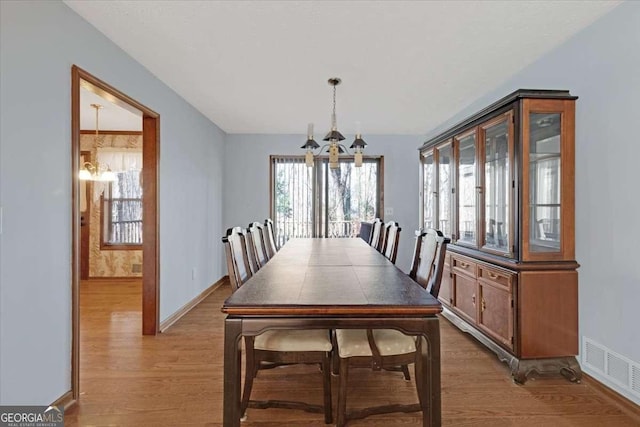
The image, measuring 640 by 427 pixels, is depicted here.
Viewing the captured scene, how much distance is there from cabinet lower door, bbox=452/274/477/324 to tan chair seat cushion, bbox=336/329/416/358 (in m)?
1.40

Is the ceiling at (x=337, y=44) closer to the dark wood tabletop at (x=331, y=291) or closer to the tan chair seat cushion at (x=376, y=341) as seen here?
the dark wood tabletop at (x=331, y=291)

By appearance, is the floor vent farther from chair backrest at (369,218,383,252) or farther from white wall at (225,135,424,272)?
white wall at (225,135,424,272)

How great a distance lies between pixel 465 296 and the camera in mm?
3178

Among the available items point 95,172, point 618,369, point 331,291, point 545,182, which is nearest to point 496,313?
point 618,369

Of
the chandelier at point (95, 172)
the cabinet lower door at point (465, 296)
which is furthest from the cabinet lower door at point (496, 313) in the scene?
the chandelier at point (95, 172)

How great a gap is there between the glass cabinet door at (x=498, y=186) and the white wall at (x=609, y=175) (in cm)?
44

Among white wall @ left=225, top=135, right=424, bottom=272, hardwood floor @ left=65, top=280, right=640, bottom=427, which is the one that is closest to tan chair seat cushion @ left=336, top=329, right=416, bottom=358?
hardwood floor @ left=65, top=280, right=640, bottom=427

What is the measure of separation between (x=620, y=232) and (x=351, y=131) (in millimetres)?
3893

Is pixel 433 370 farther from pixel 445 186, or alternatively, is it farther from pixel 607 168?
pixel 445 186

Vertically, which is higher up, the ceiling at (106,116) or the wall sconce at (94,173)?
the ceiling at (106,116)

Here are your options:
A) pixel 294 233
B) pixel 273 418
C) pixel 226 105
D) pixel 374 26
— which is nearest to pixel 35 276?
pixel 273 418

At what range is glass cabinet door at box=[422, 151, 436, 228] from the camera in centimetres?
411

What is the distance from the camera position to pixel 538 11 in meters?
2.18

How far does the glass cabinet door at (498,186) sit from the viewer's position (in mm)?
2602
